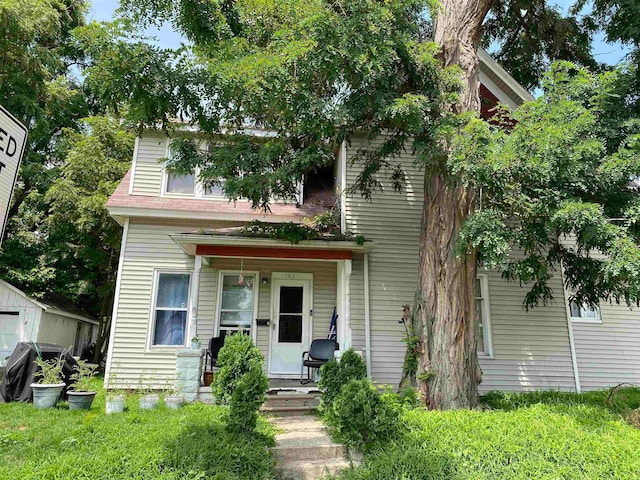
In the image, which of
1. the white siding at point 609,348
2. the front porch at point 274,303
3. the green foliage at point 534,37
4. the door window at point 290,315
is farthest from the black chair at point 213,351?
the green foliage at point 534,37

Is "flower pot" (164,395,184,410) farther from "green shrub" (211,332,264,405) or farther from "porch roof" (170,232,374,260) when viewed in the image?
"porch roof" (170,232,374,260)

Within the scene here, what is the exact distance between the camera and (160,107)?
6234mm

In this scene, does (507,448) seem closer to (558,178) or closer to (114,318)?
(558,178)

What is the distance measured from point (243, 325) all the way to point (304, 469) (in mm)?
4725

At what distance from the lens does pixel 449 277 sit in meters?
6.23

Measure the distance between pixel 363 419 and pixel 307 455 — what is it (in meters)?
0.85

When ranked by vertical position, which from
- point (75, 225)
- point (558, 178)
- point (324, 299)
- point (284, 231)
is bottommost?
point (324, 299)

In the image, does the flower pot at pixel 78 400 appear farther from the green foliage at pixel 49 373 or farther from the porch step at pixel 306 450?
the porch step at pixel 306 450

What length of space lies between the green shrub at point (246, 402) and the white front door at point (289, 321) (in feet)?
13.4

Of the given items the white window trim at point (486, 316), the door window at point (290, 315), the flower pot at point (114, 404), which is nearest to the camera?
the flower pot at point (114, 404)

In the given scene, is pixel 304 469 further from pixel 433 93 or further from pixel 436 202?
pixel 433 93

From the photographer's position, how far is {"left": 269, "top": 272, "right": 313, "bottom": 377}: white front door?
8.75 metres

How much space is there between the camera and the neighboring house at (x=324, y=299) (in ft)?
27.4

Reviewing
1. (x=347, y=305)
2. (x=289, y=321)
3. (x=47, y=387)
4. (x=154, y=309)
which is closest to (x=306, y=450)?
(x=347, y=305)
